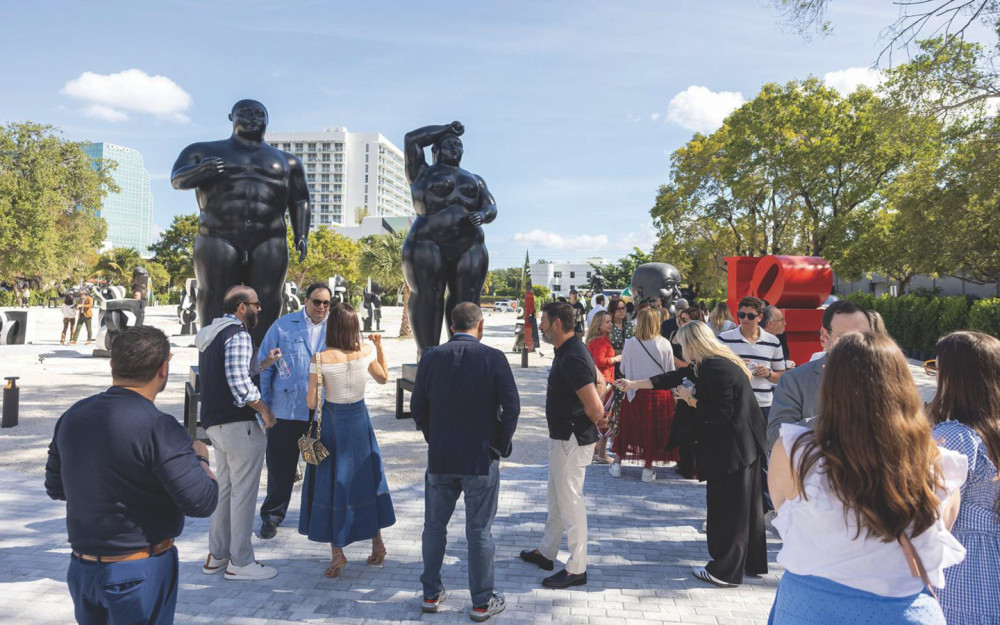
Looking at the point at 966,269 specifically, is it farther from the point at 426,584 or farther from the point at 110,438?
the point at 110,438

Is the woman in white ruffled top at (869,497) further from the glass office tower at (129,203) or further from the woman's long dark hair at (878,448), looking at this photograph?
the glass office tower at (129,203)

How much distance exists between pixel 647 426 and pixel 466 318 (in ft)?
10.3

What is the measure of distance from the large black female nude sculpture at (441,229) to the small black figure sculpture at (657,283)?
6719 mm

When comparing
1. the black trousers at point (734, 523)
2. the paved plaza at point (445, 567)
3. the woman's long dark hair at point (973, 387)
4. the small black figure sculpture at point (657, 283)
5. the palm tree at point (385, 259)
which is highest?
the palm tree at point (385, 259)

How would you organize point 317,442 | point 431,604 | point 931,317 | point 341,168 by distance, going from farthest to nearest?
point 341,168, point 931,317, point 317,442, point 431,604

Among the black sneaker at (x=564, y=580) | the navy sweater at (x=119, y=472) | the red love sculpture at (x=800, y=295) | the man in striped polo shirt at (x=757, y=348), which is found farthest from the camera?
the red love sculpture at (x=800, y=295)

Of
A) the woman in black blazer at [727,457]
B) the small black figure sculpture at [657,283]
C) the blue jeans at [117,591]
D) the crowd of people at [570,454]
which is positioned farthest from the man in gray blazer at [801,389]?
the small black figure sculpture at [657,283]

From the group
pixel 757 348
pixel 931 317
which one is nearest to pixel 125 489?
pixel 757 348

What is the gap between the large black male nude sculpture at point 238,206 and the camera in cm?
545

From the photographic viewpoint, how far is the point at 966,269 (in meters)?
18.8

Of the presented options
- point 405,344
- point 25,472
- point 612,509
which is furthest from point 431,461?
point 405,344

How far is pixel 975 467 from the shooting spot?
6.62ft

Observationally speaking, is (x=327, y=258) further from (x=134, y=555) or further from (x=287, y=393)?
(x=134, y=555)

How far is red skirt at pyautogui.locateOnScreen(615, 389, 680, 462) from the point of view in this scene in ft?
19.1
